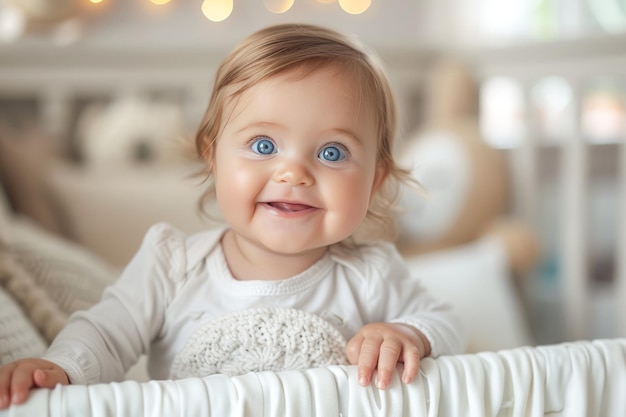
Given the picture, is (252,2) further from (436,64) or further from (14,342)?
(14,342)

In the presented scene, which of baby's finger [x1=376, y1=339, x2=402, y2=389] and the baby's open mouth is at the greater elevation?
the baby's open mouth

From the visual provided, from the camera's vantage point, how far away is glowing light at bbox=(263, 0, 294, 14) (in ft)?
6.31

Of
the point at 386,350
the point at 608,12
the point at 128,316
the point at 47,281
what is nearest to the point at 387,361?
the point at 386,350

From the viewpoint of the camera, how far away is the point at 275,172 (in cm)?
63

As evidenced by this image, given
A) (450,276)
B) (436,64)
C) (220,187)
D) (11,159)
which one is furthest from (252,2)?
(220,187)

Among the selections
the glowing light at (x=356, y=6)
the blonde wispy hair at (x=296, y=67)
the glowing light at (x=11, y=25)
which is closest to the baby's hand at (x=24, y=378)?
the blonde wispy hair at (x=296, y=67)

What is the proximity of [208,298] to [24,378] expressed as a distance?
0.21m

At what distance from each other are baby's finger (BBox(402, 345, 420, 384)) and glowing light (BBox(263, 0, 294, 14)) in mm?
1415

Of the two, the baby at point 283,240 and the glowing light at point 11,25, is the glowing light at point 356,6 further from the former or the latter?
the baby at point 283,240

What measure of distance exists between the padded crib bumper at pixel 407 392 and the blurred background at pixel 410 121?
0.85 meters

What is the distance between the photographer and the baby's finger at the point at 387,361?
57 centimetres

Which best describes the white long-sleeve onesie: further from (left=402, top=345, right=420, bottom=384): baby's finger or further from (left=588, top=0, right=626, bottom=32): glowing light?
(left=588, top=0, right=626, bottom=32): glowing light

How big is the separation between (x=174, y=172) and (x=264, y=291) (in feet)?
3.69

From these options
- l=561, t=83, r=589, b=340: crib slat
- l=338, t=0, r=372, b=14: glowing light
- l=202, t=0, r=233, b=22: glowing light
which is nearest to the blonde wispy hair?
l=561, t=83, r=589, b=340: crib slat
